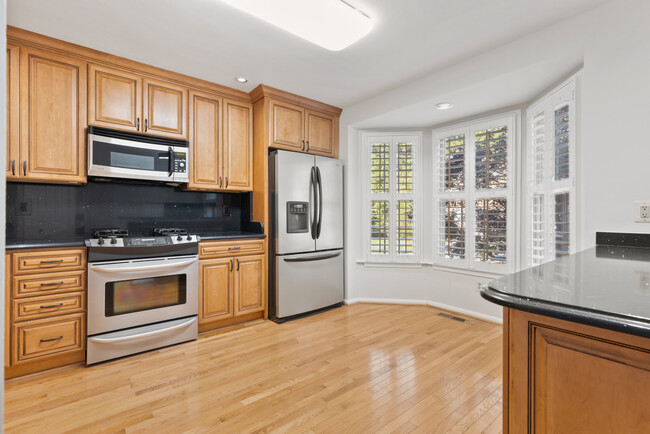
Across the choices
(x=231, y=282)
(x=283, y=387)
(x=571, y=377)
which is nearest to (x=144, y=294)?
(x=231, y=282)

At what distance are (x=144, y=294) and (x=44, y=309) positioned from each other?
0.60 m

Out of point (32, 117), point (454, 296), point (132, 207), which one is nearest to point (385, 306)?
point (454, 296)

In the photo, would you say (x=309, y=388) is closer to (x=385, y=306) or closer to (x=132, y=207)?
(x=385, y=306)

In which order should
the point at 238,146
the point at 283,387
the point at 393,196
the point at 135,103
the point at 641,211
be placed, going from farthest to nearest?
the point at 393,196 → the point at 238,146 → the point at 135,103 → the point at 283,387 → the point at 641,211

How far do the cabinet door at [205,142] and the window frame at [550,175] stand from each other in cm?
294

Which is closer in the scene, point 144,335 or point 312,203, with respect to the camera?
point 144,335

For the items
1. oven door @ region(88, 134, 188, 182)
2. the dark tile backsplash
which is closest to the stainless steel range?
the dark tile backsplash

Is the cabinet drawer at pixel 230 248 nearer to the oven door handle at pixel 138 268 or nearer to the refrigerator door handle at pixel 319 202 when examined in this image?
the oven door handle at pixel 138 268

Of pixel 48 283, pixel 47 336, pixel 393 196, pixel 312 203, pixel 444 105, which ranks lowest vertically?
pixel 47 336

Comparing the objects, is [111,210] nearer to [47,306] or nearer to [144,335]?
[47,306]

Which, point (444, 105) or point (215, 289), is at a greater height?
point (444, 105)

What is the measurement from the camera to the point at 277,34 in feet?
7.38

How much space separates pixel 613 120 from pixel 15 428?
146 inches

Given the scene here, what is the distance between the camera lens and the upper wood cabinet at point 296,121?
3248mm
